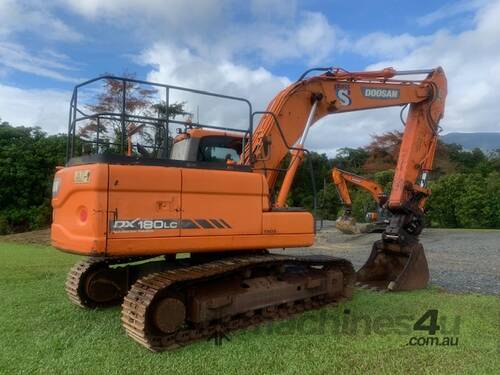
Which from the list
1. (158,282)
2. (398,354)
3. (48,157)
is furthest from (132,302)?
(48,157)

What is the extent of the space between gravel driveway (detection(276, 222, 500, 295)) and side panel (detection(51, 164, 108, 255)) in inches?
257


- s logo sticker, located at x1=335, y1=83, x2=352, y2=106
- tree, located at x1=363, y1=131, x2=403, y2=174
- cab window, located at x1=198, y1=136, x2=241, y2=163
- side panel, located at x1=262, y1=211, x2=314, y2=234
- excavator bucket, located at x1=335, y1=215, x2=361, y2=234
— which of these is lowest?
excavator bucket, located at x1=335, y1=215, x2=361, y2=234

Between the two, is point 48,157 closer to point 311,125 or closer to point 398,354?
point 311,125

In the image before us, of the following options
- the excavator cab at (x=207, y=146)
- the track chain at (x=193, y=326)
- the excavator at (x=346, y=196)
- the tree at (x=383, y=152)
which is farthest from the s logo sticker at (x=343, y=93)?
the tree at (x=383, y=152)

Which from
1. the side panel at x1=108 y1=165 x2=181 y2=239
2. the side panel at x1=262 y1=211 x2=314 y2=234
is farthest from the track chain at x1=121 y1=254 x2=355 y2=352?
the side panel at x1=108 y1=165 x2=181 y2=239

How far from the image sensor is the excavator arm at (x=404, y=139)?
23.9 feet

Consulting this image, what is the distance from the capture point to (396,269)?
889 cm

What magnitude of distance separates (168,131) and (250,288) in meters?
2.25

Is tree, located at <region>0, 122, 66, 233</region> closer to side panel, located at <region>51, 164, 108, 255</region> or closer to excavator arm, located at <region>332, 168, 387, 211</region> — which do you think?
A: excavator arm, located at <region>332, 168, 387, 211</region>

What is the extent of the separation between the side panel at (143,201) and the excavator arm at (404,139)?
1666 millimetres

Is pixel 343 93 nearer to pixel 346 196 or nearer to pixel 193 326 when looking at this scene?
pixel 193 326

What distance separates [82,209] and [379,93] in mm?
5864

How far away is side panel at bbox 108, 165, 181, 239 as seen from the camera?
516cm

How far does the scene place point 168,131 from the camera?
6129mm
